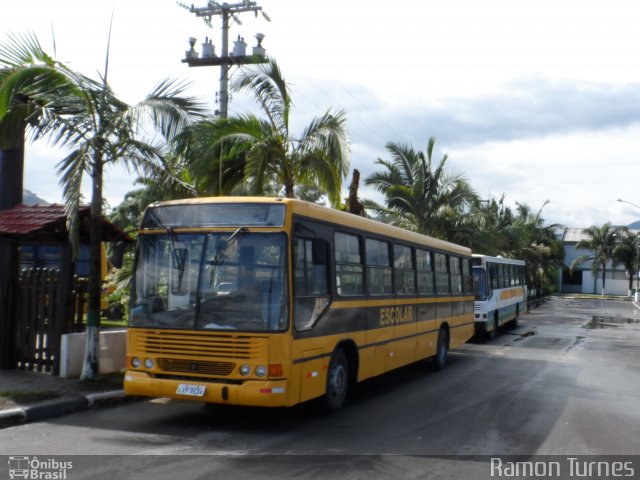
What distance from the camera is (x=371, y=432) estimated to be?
857 cm

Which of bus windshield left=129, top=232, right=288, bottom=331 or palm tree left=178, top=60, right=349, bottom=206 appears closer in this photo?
bus windshield left=129, top=232, right=288, bottom=331

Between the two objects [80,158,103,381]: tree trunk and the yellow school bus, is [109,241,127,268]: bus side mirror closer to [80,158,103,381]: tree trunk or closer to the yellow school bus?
the yellow school bus

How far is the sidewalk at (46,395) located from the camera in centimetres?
870

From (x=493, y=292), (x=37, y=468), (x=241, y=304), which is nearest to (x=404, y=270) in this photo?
(x=241, y=304)

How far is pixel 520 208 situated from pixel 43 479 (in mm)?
49450

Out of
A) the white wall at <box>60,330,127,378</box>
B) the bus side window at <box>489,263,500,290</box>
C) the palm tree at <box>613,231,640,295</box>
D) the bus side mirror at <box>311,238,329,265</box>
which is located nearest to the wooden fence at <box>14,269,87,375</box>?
the white wall at <box>60,330,127,378</box>

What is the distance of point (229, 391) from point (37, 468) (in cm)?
221

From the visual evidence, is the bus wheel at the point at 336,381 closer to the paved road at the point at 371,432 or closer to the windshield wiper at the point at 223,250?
the paved road at the point at 371,432

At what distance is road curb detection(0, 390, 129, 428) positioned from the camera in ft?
27.9

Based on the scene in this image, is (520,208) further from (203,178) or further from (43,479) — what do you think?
(43,479)

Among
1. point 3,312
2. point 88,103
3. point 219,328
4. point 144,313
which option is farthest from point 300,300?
point 3,312

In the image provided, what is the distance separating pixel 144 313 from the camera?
871cm

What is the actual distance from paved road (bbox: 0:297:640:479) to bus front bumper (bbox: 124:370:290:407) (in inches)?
17.5

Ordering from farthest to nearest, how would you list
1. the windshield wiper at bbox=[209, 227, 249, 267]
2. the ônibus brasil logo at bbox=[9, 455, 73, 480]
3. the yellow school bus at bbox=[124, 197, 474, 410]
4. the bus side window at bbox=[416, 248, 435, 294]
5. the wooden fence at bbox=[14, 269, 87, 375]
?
the bus side window at bbox=[416, 248, 435, 294] → the wooden fence at bbox=[14, 269, 87, 375] → the windshield wiper at bbox=[209, 227, 249, 267] → the yellow school bus at bbox=[124, 197, 474, 410] → the ônibus brasil logo at bbox=[9, 455, 73, 480]
